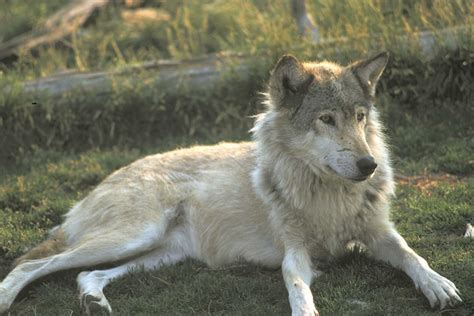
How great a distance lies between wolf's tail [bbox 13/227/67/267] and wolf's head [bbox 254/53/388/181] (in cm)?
184

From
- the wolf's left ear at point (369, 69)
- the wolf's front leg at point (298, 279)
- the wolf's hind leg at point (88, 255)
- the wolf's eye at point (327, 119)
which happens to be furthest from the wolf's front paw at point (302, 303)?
the wolf's left ear at point (369, 69)

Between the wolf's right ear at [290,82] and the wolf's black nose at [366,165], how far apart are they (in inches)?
28.1

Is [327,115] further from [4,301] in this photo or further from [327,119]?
[4,301]

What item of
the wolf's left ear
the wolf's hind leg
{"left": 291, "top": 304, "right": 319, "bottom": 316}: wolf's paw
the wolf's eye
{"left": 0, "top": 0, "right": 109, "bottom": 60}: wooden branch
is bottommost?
the wolf's hind leg

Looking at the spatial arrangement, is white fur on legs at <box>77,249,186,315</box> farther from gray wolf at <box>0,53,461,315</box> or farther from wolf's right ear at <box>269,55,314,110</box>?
wolf's right ear at <box>269,55,314,110</box>

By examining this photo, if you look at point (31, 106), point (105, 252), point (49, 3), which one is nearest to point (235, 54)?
point (31, 106)

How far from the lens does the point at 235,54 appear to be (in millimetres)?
9289

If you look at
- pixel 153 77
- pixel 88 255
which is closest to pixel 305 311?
pixel 88 255

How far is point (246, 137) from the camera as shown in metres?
8.30

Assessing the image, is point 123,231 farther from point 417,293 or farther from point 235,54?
point 235,54

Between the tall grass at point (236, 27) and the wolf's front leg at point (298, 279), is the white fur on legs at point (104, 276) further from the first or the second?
the tall grass at point (236, 27)

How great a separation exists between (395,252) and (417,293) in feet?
1.32

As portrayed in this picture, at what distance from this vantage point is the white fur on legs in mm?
4827

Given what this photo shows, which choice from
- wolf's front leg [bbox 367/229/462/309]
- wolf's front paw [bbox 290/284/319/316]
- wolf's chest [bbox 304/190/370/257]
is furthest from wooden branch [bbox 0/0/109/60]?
wolf's front paw [bbox 290/284/319/316]
